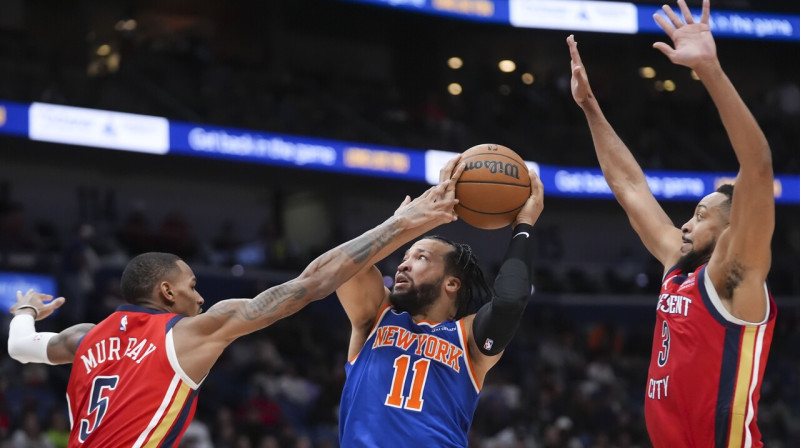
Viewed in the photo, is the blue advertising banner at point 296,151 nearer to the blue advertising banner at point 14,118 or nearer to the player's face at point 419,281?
the blue advertising banner at point 14,118

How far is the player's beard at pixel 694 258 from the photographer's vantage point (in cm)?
434

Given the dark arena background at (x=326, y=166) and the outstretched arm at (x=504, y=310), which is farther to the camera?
the dark arena background at (x=326, y=166)

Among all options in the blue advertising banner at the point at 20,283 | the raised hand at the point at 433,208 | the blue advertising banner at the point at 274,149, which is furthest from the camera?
the blue advertising banner at the point at 274,149

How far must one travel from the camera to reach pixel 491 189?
462 cm

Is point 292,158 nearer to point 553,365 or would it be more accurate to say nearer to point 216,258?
point 216,258

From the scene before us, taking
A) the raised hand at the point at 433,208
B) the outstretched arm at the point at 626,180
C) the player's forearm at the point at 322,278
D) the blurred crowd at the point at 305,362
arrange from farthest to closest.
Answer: the blurred crowd at the point at 305,362
the outstretched arm at the point at 626,180
the raised hand at the point at 433,208
the player's forearm at the point at 322,278

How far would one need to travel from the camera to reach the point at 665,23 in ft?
13.4

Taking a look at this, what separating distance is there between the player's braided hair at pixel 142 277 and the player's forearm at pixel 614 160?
2130 millimetres

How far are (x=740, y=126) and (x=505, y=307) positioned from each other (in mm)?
1171

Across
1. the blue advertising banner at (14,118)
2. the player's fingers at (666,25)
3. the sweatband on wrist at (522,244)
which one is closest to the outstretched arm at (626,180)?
the sweatband on wrist at (522,244)

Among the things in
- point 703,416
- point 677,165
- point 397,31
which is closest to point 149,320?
point 703,416

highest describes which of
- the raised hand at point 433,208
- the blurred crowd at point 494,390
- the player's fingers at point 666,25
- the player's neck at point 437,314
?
the player's fingers at point 666,25

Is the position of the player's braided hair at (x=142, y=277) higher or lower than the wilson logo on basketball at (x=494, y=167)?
Answer: lower

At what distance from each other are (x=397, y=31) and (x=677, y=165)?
23.0 ft
